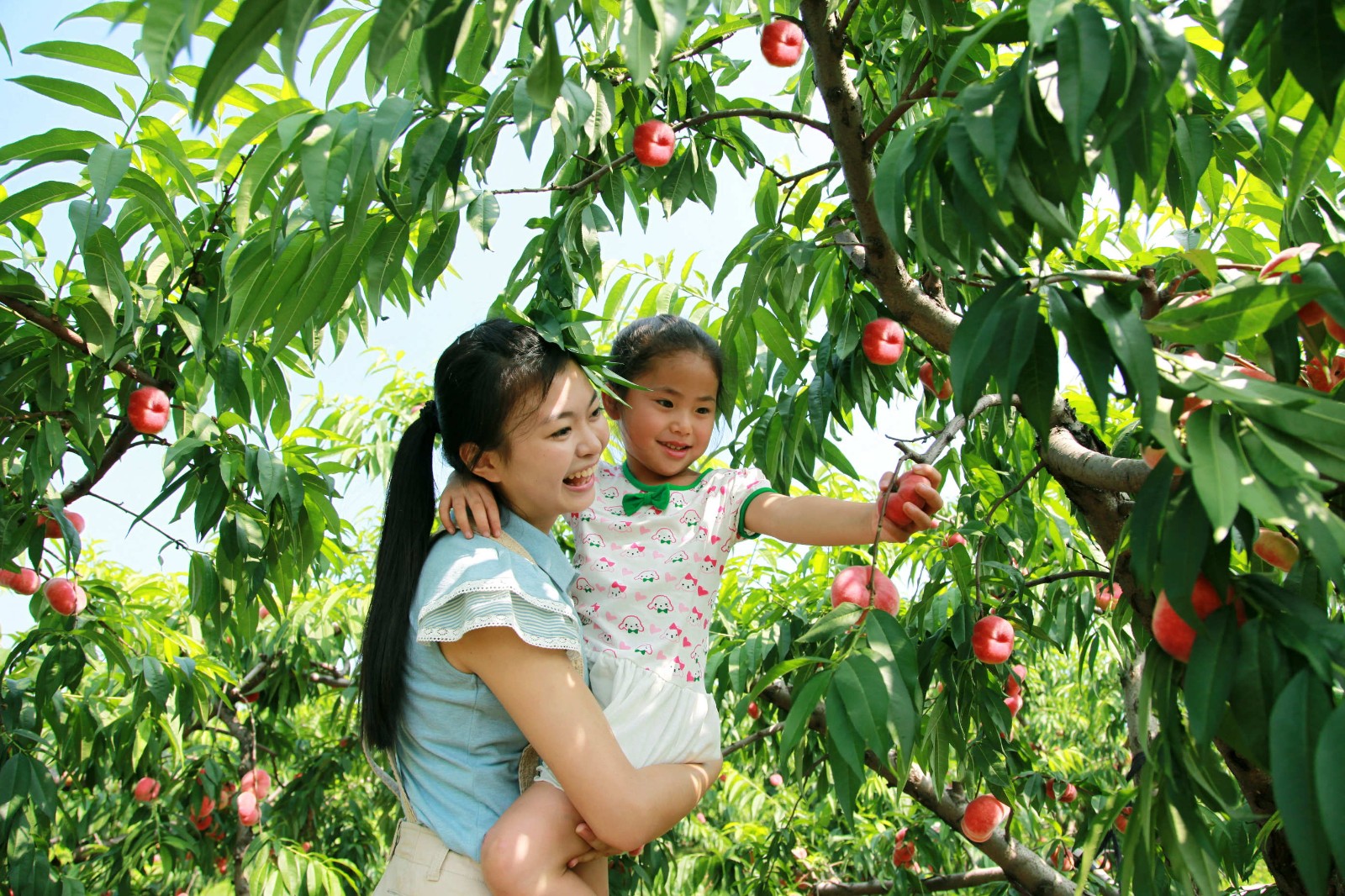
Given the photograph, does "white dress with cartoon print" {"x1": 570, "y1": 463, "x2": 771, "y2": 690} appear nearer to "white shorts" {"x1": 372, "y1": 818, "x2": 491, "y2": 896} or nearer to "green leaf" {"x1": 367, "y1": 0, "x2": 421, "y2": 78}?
"white shorts" {"x1": 372, "y1": 818, "x2": 491, "y2": 896}

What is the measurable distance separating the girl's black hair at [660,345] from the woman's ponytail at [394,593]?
1.55 feet

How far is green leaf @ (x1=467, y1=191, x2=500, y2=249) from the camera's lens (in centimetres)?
143

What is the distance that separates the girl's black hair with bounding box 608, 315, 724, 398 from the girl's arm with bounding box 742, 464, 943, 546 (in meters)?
0.28

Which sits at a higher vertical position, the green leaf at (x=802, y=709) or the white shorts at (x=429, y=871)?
the green leaf at (x=802, y=709)

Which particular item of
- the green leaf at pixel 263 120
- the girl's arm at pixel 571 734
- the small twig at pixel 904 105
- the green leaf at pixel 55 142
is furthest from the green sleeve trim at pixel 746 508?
the green leaf at pixel 55 142

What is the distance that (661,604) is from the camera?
5.96 ft

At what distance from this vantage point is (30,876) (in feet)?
8.93

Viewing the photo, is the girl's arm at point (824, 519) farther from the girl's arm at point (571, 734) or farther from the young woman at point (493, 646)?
the girl's arm at point (571, 734)

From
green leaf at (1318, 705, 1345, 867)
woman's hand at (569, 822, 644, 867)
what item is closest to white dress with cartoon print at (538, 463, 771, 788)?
woman's hand at (569, 822, 644, 867)

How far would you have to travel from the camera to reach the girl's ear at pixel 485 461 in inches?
64.6

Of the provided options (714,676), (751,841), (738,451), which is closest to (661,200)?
(738,451)

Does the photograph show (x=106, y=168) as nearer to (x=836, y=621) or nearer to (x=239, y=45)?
(x=239, y=45)

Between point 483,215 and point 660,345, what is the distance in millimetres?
618

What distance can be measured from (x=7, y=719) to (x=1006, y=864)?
2.44 metres
